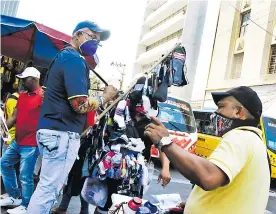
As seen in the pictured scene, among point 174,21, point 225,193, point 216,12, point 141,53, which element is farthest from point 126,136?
point 141,53

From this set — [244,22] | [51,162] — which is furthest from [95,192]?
[244,22]

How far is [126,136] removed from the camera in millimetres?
3045

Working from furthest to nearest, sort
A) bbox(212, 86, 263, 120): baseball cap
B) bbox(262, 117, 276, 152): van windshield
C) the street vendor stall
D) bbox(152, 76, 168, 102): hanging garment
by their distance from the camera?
bbox(262, 117, 276, 152): van windshield < the street vendor stall < bbox(152, 76, 168, 102): hanging garment < bbox(212, 86, 263, 120): baseball cap

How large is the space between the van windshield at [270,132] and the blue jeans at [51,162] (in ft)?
23.5

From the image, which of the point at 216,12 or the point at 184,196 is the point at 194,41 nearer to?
the point at 216,12

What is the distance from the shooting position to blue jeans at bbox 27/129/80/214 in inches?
102

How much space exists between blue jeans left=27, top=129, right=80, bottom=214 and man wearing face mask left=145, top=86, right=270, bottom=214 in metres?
1.17

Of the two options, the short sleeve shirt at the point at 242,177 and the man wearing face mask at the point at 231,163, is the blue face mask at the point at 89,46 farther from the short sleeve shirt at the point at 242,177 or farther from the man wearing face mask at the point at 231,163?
the short sleeve shirt at the point at 242,177

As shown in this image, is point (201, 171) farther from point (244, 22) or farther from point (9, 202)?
point (244, 22)

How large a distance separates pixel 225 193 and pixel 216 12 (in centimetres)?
2387

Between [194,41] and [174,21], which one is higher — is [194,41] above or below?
below

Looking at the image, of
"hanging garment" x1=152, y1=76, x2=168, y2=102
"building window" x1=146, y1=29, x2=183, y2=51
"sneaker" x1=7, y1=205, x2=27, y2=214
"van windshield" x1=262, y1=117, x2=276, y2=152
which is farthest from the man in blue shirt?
"building window" x1=146, y1=29, x2=183, y2=51

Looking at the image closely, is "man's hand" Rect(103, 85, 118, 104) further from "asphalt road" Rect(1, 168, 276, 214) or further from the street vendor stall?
the street vendor stall

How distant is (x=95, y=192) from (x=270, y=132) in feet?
23.1
